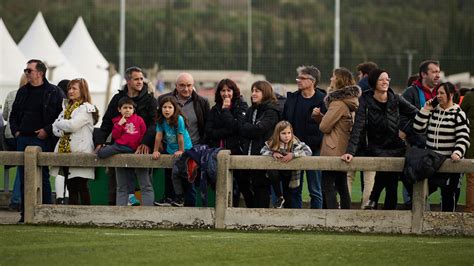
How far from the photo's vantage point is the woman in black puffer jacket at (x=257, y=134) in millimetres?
14414

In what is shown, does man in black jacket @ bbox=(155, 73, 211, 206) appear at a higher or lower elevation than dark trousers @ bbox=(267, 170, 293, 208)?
higher

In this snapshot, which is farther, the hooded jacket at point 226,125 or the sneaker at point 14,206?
the sneaker at point 14,206

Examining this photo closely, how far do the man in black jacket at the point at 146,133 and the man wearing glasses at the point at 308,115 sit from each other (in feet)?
5.30

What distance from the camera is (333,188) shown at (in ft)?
46.5

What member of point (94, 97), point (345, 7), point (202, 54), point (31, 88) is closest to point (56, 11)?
point (202, 54)

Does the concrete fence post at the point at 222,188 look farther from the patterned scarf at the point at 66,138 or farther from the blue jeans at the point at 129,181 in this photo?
the patterned scarf at the point at 66,138

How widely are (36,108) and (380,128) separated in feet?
13.9

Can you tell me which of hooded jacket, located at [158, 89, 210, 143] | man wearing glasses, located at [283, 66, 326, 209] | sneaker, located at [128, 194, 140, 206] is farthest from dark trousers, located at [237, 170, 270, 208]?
sneaker, located at [128, 194, 140, 206]

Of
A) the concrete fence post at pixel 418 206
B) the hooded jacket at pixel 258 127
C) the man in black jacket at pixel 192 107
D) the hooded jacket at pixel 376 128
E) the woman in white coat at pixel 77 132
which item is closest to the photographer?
the concrete fence post at pixel 418 206

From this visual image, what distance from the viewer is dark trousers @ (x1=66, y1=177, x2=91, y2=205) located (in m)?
14.8

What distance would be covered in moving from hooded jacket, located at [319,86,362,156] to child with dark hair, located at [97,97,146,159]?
2.10 meters

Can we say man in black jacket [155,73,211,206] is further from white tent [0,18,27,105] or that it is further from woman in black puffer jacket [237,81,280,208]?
white tent [0,18,27,105]

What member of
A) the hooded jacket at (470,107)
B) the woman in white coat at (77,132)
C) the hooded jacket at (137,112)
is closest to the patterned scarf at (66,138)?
the woman in white coat at (77,132)

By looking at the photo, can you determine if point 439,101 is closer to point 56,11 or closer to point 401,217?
point 401,217
